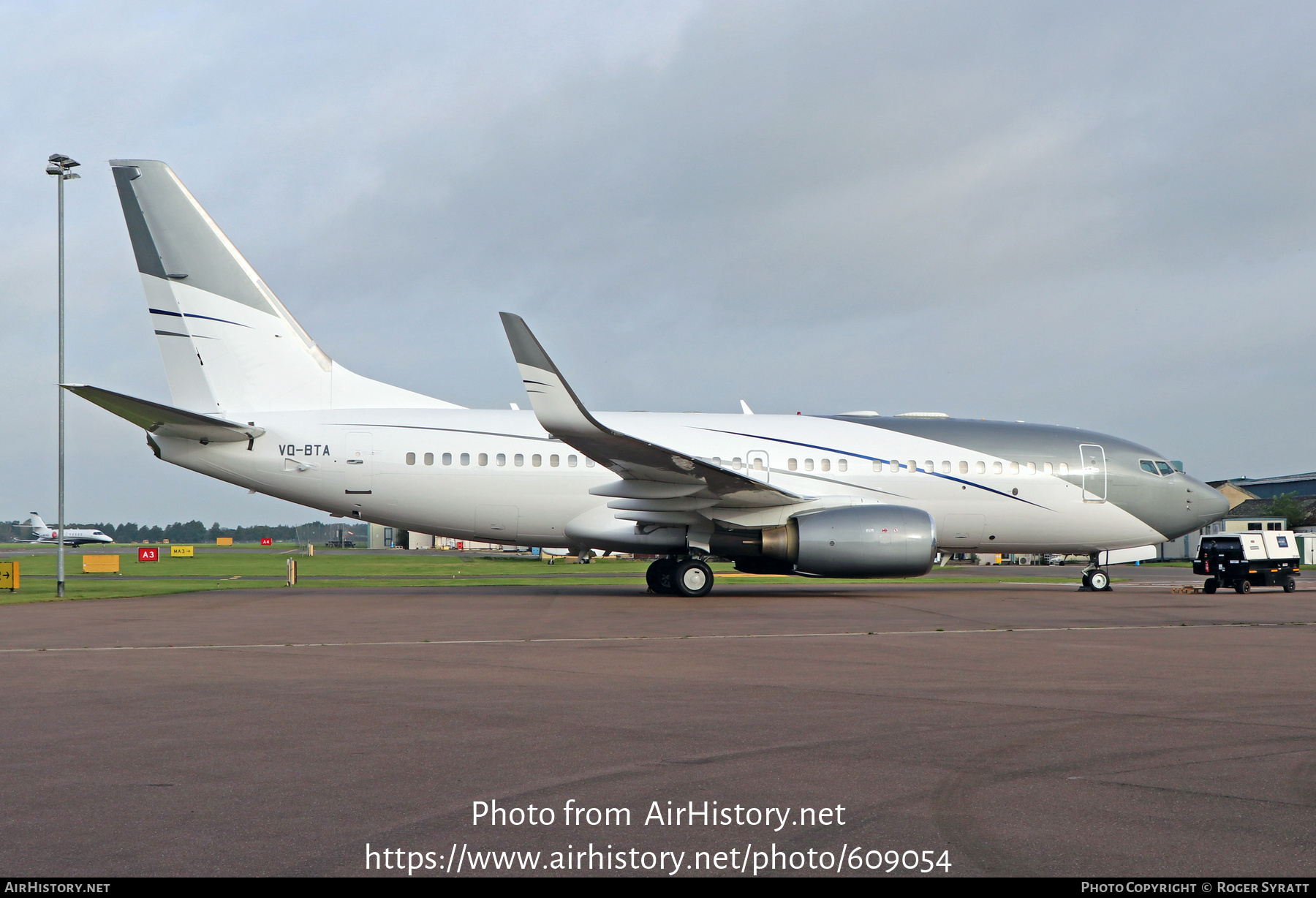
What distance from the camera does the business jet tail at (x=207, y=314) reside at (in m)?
18.9

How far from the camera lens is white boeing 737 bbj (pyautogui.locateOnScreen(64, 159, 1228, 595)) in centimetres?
1819

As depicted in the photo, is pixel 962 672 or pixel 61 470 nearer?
pixel 962 672

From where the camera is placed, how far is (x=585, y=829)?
395 centimetres

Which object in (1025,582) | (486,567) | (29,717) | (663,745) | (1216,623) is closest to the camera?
(663,745)

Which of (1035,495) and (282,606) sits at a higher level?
(1035,495)

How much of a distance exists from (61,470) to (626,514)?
1162cm

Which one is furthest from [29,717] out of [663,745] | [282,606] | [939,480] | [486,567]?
[486,567]

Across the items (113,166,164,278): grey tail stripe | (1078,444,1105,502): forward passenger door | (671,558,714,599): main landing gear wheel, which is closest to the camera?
(113,166,164,278): grey tail stripe

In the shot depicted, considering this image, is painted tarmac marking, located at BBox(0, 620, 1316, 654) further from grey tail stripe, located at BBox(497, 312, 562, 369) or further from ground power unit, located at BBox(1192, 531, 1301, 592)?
ground power unit, located at BBox(1192, 531, 1301, 592)

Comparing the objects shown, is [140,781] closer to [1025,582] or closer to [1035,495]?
[1035,495]

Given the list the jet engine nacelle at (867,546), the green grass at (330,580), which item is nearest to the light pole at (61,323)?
the green grass at (330,580)

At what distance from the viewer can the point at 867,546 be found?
1767 centimetres

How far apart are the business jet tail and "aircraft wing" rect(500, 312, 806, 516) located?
591cm

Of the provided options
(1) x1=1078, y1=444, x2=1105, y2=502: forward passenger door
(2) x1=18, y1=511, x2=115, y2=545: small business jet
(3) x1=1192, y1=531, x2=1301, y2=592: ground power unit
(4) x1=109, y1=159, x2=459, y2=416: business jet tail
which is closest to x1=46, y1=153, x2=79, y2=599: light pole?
(4) x1=109, y1=159, x2=459, y2=416: business jet tail
